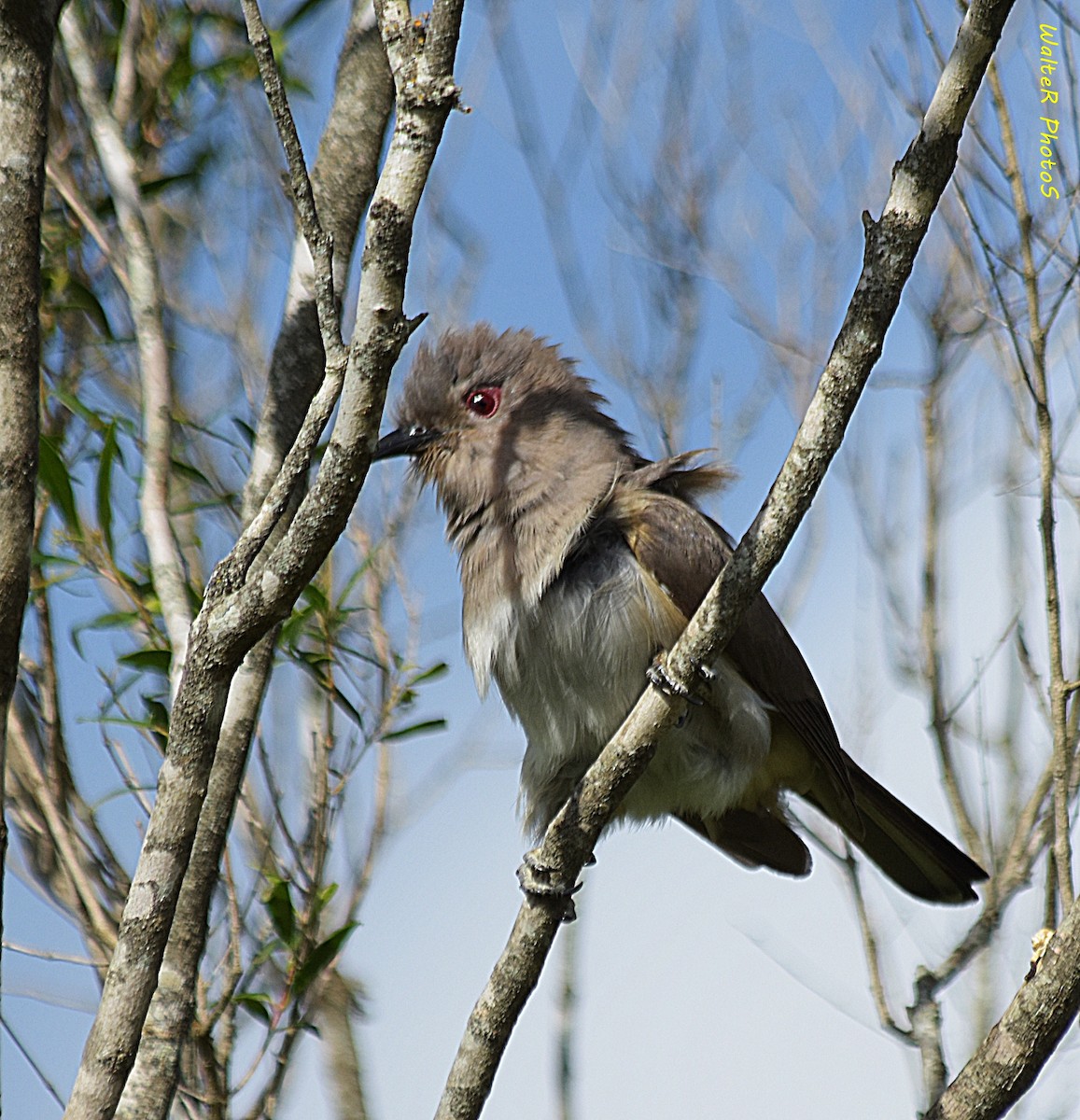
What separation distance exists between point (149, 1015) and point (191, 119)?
3.36 metres

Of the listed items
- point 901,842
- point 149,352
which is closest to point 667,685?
point 149,352

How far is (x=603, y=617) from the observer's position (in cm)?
357

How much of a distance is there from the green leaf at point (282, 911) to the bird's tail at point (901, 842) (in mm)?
1785

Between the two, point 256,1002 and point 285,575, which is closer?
point 285,575

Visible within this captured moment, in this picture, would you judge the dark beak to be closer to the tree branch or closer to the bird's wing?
the bird's wing

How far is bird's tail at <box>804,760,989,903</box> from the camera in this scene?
4.27 m

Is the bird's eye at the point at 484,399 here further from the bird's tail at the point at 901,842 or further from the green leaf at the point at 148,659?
the bird's tail at the point at 901,842

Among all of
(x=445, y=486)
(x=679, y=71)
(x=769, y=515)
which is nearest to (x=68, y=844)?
(x=445, y=486)

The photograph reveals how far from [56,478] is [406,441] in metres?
1.09

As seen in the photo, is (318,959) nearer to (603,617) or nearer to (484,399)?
(603,617)

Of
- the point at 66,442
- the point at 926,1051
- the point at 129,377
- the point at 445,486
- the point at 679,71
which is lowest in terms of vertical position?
the point at 926,1051

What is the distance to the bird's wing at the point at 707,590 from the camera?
359 cm

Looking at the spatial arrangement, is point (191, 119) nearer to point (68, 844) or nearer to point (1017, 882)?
point (68, 844)

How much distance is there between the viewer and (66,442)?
4.42 m
